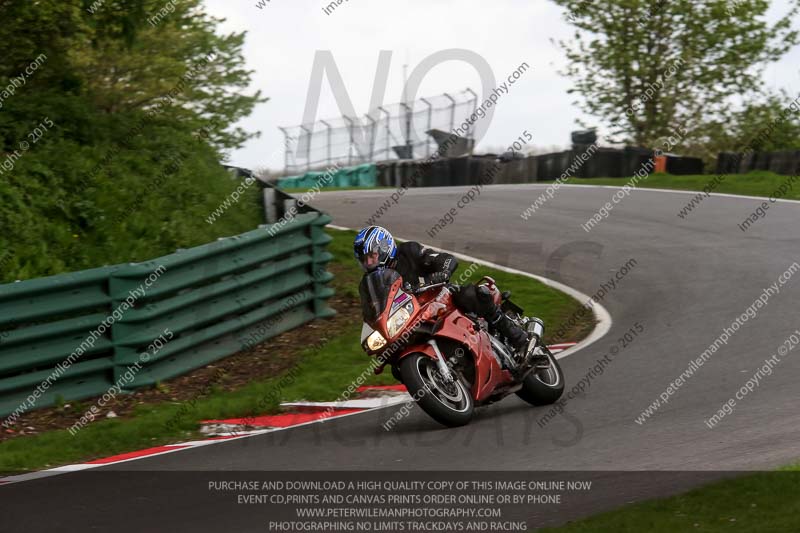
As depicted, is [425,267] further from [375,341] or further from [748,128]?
[748,128]

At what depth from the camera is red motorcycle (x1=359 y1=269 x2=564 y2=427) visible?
766 centimetres

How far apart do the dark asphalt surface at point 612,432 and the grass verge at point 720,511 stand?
0.27m

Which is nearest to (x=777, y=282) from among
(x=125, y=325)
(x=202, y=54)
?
(x=125, y=325)

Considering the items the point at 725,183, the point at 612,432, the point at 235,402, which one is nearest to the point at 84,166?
the point at 235,402

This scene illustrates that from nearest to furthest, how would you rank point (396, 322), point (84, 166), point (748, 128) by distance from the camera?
1. point (396, 322)
2. point (84, 166)
3. point (748, 128)

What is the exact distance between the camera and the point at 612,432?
738cm

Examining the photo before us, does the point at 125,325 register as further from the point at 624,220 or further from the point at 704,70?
the point at 704,70

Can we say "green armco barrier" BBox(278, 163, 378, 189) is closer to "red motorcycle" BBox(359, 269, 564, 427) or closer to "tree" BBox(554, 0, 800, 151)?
"tree" BBox(554, 0, 800, 151)

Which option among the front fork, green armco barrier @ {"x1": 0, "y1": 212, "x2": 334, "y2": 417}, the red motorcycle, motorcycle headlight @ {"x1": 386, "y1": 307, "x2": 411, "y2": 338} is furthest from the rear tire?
green armco barrier @ {"x1": 0, "y1": 212, "x2": 334, "y2": 417}

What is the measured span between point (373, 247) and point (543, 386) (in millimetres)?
1911

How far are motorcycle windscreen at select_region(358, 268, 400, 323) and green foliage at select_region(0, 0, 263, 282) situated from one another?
483 cm

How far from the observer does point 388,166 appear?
31625 millimetres

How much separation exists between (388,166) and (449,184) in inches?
123

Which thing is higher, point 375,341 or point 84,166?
point 84,166
